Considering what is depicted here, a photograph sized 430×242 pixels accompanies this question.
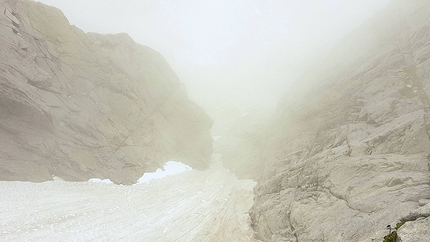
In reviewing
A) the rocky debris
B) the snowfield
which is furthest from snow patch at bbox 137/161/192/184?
the rocky debris

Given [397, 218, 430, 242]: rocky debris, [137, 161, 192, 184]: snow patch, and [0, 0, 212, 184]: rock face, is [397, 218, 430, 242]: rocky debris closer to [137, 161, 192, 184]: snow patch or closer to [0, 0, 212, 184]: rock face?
[137, 161, 192, 184]: snow patch

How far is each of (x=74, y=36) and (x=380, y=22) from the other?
54.5 meters

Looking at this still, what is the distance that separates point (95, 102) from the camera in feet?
122

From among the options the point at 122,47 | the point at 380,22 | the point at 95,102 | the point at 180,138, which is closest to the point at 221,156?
the point at 180,138

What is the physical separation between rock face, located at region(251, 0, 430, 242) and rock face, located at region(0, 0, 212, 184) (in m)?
19.2

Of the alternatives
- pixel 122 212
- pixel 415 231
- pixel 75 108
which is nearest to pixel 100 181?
pixel 122 212

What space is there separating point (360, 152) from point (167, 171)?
26.2m

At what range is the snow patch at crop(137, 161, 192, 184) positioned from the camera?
1377 inches

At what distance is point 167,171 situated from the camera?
3809cm

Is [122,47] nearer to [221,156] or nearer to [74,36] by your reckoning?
[74,36]

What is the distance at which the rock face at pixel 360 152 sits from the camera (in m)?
15.3

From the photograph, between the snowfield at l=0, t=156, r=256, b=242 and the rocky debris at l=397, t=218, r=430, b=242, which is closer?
the rocky debris at l=397, t=218, r=430, b=242

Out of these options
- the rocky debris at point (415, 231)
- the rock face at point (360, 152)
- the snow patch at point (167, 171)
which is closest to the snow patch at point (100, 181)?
the snow patch at point (167, 171)

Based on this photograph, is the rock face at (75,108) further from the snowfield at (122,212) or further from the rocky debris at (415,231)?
the rocky debris at (415,231)
